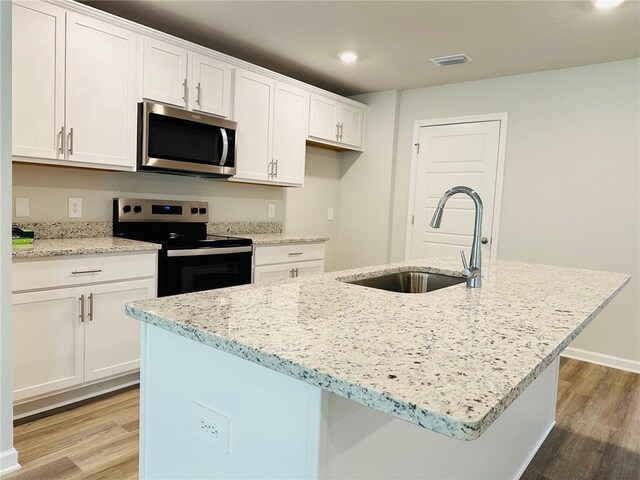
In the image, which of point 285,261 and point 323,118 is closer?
point 285,261

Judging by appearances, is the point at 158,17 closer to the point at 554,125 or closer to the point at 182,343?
the point at 182,343

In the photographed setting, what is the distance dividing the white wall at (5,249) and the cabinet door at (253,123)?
170cm

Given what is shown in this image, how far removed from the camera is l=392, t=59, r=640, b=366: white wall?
3346 mm

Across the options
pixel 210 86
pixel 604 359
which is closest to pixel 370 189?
pixel 210 86

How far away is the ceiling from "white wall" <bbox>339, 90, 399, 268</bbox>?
724 millimetres

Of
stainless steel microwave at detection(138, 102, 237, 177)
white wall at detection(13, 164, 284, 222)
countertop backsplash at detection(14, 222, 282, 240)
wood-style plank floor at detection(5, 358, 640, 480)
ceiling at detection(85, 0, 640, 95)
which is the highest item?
ceiling at detection(85, 0, 640, 95)

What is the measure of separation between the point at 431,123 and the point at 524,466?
10.2ft

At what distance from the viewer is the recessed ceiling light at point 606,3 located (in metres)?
2.41

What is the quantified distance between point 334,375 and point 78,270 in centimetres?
202

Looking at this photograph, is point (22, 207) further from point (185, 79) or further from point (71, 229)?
point (185, 79)

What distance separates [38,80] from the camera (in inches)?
92.0

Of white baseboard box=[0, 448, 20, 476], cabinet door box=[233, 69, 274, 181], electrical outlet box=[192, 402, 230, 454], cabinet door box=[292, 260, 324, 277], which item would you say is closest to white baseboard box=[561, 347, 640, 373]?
cabinet door box=[292, 260, 324, 277]

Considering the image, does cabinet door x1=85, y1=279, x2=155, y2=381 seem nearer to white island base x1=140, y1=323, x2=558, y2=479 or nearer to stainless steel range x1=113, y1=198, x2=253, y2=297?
stainless steel range x1=113, y1=198, x2=253, y2=297

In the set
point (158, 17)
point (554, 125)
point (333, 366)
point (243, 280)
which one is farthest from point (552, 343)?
point (554, 125)
